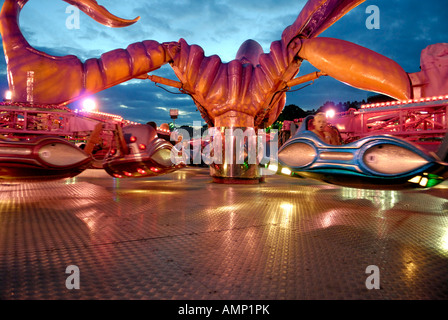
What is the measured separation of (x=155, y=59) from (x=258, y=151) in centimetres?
267

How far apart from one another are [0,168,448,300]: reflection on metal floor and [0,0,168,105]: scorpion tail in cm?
203

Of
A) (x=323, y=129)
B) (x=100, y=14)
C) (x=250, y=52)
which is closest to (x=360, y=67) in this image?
(x=323, y=129)

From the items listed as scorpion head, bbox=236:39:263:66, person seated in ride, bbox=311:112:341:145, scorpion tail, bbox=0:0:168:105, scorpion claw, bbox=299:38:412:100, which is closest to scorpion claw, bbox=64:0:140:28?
scorpion tail, bbox=0:0:168:105

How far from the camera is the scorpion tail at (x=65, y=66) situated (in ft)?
13.1

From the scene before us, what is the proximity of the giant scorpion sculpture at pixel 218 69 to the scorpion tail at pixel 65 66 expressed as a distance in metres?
0.01

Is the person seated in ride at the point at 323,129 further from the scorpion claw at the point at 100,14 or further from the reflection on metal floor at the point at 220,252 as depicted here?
the scorpion claw at the point at 100,14

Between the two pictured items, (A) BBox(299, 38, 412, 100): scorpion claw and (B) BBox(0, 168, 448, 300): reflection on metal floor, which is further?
(A) BBox(299, 38, 412, 100): scorpion claw

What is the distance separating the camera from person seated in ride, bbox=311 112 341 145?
354 cm

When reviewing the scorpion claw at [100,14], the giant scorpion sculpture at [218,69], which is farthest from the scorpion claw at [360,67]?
the scorpion claw at [100,14]

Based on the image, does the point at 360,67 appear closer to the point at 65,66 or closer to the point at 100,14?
the point at 100,14

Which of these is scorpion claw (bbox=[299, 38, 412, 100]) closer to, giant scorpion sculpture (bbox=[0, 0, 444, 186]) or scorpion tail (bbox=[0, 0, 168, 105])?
giant scorpion sculpture (bbox=[0, 0, 444, 186])
